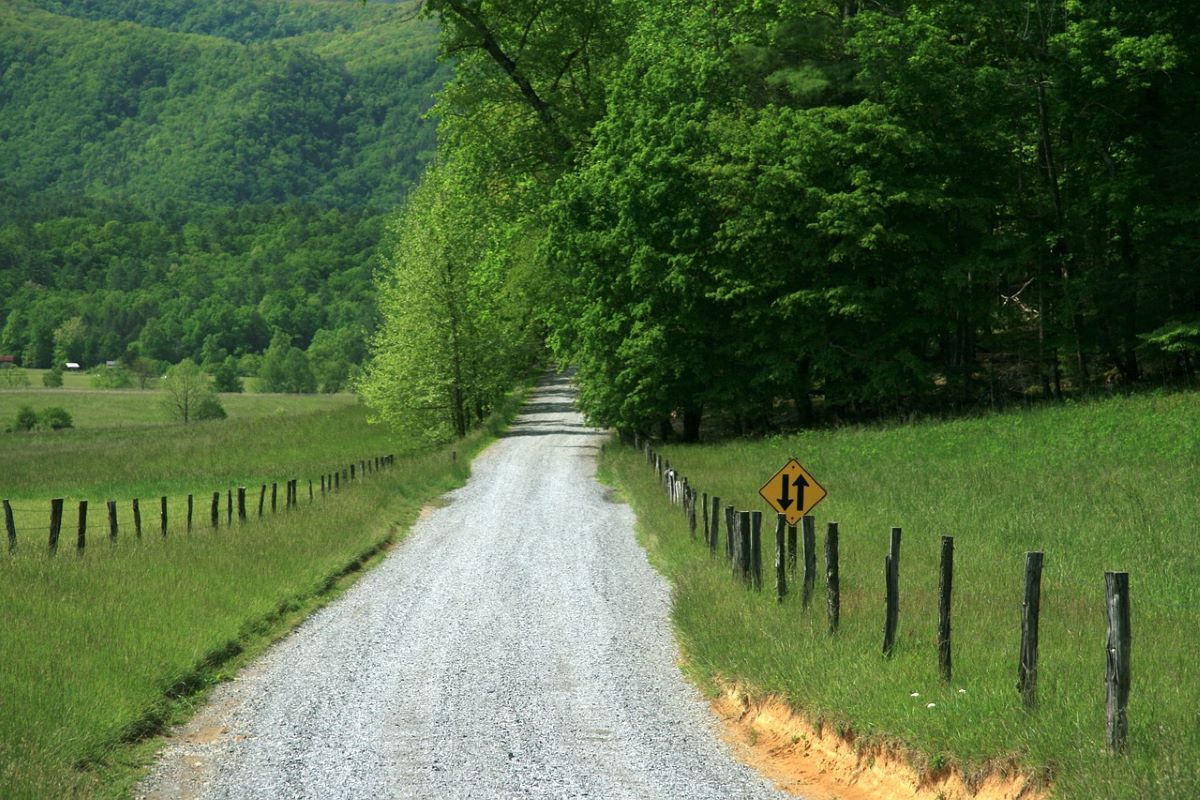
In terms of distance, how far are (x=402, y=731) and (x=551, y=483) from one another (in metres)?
27.8

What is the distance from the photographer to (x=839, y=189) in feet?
133

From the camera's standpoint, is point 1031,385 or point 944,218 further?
point 1031,385

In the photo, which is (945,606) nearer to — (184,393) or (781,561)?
(781,561)

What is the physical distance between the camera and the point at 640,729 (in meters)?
11.3

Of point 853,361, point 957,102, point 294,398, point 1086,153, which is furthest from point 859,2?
point 294,398

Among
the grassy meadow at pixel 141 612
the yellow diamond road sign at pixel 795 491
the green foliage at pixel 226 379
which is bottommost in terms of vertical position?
the grassy meadow at pixel 141 612

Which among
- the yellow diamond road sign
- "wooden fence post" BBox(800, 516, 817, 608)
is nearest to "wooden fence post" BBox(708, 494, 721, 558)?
the yellow diamond road sign

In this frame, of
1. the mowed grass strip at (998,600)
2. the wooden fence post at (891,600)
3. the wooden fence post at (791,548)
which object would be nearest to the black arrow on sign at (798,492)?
the wooden fence post at (791,548)

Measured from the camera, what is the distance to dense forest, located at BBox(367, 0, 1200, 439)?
38.2 metres

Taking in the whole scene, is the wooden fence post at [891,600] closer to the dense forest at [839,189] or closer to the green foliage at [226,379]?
the dense forest at [839,189]

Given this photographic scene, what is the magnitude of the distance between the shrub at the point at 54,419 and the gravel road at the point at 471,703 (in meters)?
99.6

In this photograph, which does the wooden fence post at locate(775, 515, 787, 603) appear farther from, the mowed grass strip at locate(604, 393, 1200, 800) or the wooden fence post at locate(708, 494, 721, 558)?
the wooden fence post at locate(708, 494, 721, 558)

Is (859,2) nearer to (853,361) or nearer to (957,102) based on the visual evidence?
(957,102)

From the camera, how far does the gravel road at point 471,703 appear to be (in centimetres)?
971
